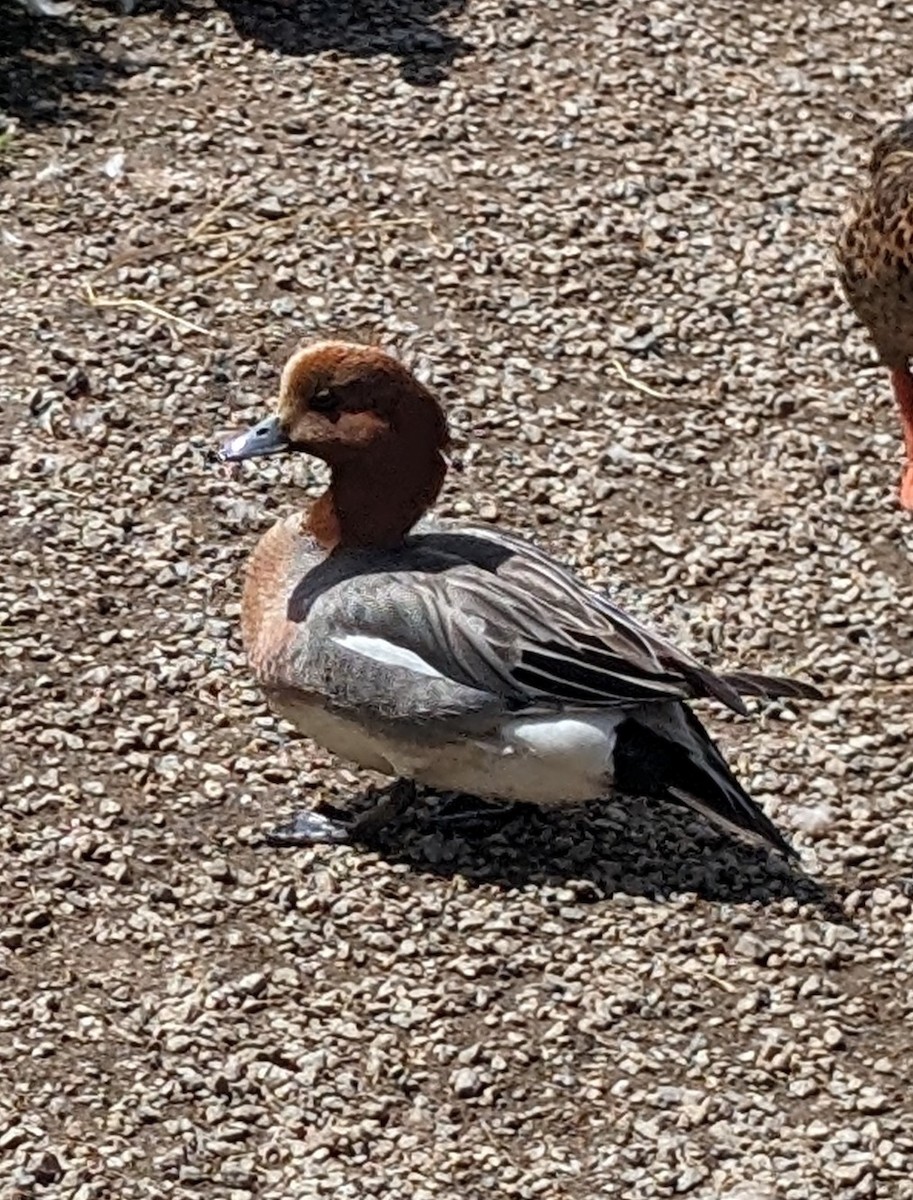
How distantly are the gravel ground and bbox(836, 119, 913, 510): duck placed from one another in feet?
0.60

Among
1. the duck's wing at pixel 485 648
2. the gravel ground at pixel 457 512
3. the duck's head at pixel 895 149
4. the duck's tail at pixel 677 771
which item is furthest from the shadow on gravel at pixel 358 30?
the duck's tail at pixel 677 771

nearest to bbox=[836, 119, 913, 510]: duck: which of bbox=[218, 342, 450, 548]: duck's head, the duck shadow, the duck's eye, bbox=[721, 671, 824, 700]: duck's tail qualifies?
bbox=[721, 671, 824, 700]: duck's tail

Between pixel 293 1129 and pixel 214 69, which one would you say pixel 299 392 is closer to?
pixel 293 1129

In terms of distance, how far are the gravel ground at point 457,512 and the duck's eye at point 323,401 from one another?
0.78 m

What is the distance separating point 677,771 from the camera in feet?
15.5

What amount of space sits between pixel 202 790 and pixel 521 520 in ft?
3.94

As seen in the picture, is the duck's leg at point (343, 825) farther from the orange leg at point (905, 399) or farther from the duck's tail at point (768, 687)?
the orange leg at point (905, 399)

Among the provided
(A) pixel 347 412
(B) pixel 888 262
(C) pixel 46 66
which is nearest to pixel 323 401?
(A) pixel 347 412

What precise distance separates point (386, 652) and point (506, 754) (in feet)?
1.05

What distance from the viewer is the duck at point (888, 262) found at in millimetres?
5762

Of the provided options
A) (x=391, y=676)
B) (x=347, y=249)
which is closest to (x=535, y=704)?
(x=391, y=676)

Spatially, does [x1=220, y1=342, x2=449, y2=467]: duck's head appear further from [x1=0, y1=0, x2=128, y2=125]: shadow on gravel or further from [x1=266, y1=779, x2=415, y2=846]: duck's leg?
[x1=0, y1=0, x2=128, y2=125]: shadow on gravel

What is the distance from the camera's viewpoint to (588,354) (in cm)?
628

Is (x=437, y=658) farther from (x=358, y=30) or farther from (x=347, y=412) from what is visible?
(x=358, y=30)
